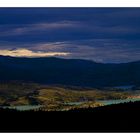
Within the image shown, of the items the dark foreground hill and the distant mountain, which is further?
the distant mountain

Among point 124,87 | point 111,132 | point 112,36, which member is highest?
point 112,36

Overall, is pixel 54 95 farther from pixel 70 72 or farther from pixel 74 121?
pixel 74 121

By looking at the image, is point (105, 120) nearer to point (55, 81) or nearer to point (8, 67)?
point (55, 81)

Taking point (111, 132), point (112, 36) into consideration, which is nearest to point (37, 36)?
point (112, 36)

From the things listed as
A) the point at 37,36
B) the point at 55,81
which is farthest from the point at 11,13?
the point at 55,81

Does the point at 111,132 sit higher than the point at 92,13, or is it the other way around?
the point at 92,13

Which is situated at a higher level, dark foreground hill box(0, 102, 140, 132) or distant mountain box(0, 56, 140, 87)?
distant mountain box(0, 56, 140, 87)

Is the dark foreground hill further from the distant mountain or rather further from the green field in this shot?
the distant mountain

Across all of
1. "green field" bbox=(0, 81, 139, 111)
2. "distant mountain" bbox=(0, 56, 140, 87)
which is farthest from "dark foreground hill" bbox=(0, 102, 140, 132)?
"distant mountain" bbox=(0, 56, 140, 87)
